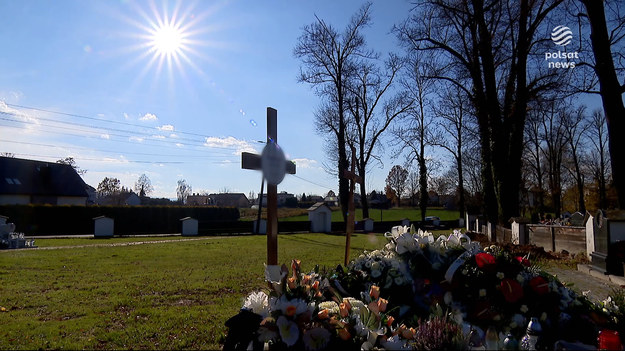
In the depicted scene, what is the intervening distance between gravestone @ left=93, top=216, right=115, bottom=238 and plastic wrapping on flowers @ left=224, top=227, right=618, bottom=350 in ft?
76.8

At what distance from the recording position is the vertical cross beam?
16.3 ft

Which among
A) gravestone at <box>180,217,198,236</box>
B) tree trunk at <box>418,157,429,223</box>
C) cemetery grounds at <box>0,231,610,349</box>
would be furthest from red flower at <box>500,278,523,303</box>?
tree trunk at <box>418,157,429,223</box>

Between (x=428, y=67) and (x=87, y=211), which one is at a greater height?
(x=428, y=67)

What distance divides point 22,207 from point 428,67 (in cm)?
2620

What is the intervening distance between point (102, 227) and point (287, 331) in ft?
80.7

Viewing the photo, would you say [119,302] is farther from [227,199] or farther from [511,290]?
[227,199]

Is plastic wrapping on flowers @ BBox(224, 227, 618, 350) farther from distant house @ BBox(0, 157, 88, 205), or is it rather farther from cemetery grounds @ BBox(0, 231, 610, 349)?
distant house @ BBox(0, 157, 88, 205)

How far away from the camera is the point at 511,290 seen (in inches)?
126

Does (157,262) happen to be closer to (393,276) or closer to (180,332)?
(180,332)

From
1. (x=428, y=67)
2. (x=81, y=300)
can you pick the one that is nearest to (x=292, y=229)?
(x=428, y=67)

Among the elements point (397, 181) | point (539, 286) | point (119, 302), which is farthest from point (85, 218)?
point (397, 181)

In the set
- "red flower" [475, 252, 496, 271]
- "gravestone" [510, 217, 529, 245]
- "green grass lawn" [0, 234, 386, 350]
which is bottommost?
"green grass lawn" [0, 234, 386, 350]

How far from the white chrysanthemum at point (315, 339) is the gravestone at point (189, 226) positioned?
25.9 m

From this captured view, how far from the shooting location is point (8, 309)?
5.74 meters
